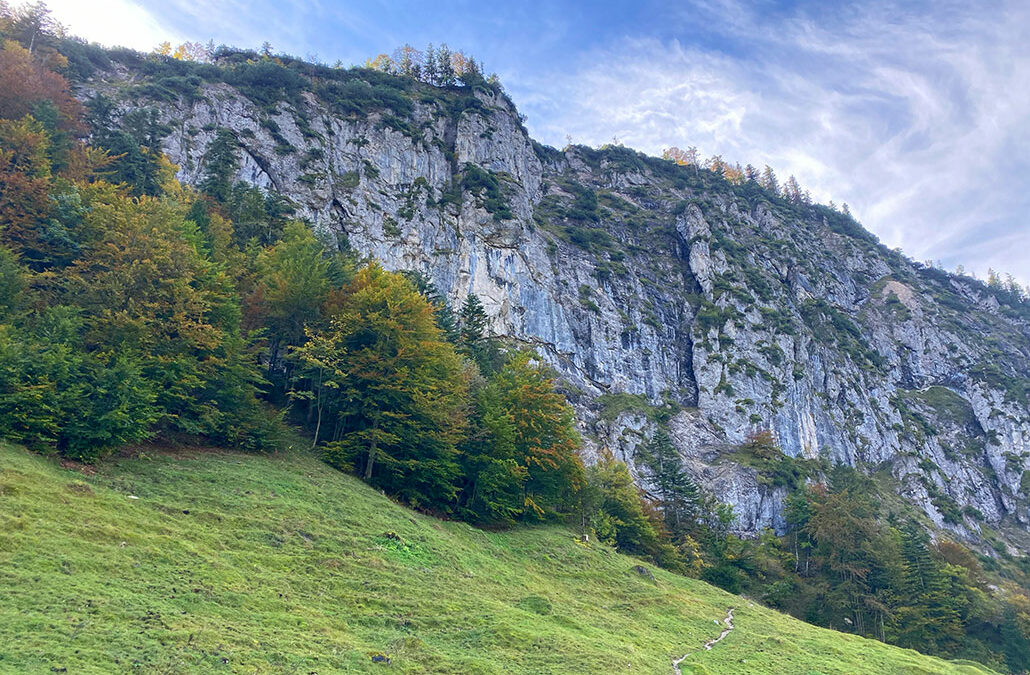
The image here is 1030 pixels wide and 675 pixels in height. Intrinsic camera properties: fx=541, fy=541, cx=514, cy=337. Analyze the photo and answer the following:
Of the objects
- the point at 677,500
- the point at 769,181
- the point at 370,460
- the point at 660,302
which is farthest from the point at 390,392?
the point at 769,181

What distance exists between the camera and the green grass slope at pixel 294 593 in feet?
32.4

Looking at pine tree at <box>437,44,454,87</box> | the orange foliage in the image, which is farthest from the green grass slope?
pine tree at <box>437,44,454,87</box>

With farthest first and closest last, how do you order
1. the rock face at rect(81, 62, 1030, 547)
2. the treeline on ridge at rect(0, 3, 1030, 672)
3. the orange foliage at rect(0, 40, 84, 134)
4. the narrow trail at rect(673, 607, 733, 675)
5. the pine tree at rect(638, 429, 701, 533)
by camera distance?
the rock face at rect(81, 62, 1030, 547) < the pine tree at rect(638, 429, 701, 533) < the orange foliage at rect(0, 40, 84, 134) < the treeline on ridge at rect(0, 3, 1030, 672) < the narrow trail at rect(673, 607, 733, 675)

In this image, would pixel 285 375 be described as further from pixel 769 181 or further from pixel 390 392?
pixel 769 181

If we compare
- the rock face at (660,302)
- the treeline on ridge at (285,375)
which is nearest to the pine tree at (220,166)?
the treeline on ridge at (285,375)

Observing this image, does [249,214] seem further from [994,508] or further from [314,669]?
[994,508]

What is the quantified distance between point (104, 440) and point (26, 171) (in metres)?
19.8

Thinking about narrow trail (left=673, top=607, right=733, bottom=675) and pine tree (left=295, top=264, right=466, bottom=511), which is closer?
narrow trail (left=673, top=607, right=733, bottom=675)

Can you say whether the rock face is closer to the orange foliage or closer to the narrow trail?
the orange foliage

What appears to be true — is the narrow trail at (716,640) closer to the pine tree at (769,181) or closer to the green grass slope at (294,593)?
the green grass slope at (294,593)

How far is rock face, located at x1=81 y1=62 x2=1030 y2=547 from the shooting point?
69.8 meters

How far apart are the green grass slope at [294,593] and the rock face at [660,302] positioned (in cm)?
4446

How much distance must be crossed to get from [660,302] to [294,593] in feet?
293

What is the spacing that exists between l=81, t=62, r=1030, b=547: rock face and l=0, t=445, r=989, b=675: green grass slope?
44.5 metres
